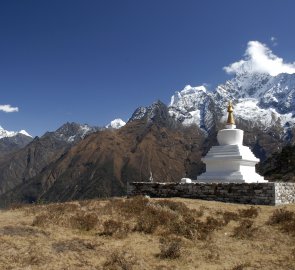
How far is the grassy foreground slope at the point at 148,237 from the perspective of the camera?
13.7 meters

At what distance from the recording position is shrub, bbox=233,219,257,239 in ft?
57.4

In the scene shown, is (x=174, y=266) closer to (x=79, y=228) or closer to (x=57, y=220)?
(x=79, y=228)

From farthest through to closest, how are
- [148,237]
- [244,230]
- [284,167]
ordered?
[284,167] < [244,230] < [148,237]

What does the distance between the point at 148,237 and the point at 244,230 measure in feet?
13.5

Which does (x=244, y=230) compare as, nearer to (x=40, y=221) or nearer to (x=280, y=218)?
(x=280, y=218)

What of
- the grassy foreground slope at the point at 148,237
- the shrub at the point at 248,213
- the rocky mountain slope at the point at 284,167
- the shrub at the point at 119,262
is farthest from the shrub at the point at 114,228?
the rocky mountain slope at the point at 284,167

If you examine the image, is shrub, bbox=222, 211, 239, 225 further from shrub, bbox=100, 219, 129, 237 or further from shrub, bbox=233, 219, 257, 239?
shrub, bbox=100, 219, 129, 237

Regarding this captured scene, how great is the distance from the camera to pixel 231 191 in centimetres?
2527

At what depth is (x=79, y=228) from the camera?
1762cm

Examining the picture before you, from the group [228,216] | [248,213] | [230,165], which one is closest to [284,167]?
[230,165]

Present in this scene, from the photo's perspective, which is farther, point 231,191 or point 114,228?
point 231,191

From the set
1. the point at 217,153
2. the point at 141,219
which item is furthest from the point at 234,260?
the point at 217,153

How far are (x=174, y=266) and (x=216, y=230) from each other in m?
5.24

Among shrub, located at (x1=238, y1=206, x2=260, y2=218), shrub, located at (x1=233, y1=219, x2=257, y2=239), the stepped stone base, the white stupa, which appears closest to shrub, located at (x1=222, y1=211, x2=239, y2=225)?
shrub, located at (x1=238, y1=206, x2=260, y2=218)
